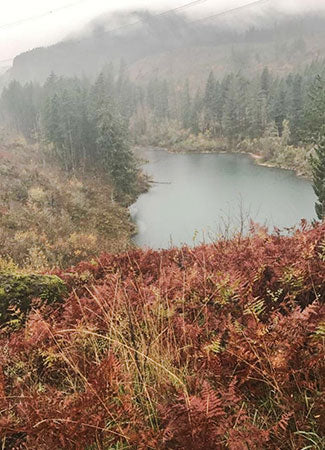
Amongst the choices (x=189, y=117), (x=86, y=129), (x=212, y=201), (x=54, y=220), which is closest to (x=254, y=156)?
(x=86, y=129)

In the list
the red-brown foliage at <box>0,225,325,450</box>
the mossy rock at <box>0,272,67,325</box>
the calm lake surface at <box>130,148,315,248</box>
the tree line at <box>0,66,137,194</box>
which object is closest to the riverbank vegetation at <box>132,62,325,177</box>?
the calm lake surface at <box>130,148,315,248</box>

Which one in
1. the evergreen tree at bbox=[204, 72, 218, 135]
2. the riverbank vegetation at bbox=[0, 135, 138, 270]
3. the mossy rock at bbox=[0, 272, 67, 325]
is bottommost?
the riverbank vegetation at bbox=[0, 135, 138, 270]

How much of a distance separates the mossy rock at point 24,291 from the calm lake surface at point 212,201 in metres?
16.4

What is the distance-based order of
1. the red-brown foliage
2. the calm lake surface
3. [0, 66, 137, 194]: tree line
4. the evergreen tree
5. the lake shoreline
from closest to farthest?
the red-brown foliage < the calm lake surface < [0, 66, 137, 194]: tree line < the lake shoreline < the evergreen tree

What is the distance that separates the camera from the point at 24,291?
3.16 meters

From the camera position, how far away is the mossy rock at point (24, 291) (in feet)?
9.89

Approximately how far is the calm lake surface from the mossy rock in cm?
1642

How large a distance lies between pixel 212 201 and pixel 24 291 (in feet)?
104

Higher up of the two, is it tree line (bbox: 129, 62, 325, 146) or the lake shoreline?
tree line (bbox: 129, 62, 325, 146)

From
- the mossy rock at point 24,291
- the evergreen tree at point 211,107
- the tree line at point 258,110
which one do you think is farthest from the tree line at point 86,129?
the mossy rock at point 24,291

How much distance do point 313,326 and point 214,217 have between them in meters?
27.7

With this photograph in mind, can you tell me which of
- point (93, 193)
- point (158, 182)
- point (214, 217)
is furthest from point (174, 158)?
point (214, 217)

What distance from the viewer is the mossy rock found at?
3016 mm

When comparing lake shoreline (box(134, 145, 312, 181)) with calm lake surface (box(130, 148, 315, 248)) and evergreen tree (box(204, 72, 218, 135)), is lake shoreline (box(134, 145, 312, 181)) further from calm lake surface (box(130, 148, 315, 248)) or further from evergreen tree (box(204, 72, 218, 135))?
evergreen tree (box(204, 72, 218, 135))
